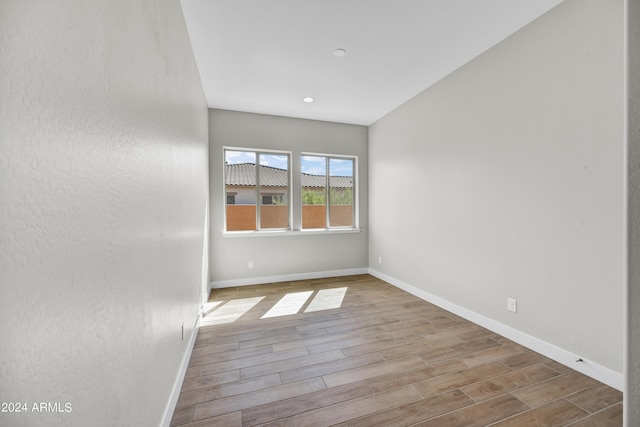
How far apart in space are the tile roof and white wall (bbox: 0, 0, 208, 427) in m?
2.82

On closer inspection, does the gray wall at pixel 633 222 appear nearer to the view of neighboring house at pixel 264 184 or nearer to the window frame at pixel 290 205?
the window frame at pixel 290 205

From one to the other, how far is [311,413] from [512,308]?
2.03 metres

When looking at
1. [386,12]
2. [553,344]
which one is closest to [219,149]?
[386,12]

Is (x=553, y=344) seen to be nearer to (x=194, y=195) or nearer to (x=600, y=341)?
(x=600, y=341)

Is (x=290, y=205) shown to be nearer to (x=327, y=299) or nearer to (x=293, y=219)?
(x=293, y=219)

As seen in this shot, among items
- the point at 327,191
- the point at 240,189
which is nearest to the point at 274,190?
the point at 240,189

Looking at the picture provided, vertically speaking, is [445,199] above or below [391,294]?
above

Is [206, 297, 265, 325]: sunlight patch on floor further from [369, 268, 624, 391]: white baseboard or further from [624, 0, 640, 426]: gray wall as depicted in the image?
[624, 0, 640, 426]: gray wall

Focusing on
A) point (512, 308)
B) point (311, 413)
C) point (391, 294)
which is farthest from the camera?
point (391, 294)

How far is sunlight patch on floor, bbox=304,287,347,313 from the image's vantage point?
3.19m

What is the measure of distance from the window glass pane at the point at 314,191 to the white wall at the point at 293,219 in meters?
0.16

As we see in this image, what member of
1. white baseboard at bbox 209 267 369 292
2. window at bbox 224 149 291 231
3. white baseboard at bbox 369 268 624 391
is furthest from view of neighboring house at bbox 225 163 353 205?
white baseboard at bbox 369 268 624 391

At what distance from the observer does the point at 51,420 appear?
1.79 feet

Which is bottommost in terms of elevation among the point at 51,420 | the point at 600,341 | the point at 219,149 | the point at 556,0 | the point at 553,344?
the point at 553,344
